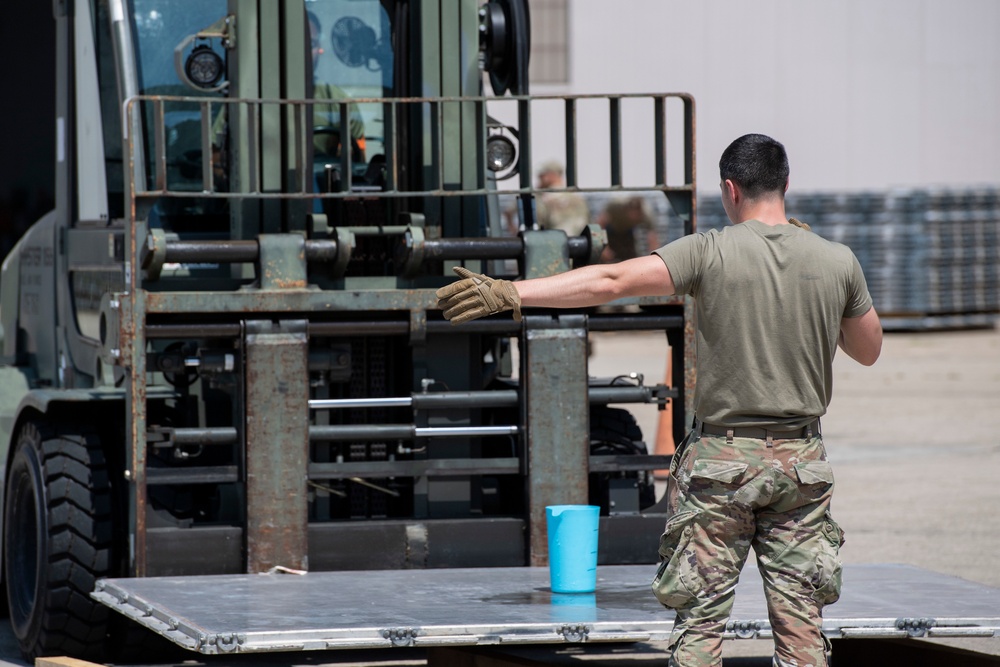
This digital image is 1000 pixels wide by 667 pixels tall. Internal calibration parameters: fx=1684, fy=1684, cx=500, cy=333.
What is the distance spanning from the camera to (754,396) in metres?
4.51

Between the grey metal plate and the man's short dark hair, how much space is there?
4.63 feet

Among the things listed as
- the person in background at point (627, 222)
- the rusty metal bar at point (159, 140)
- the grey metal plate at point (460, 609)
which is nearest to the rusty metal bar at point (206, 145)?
the rusty metal bar at point (159, 140)

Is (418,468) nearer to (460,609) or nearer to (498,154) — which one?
(460,609)

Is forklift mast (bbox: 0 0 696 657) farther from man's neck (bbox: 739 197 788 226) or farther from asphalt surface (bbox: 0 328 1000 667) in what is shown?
man's neck (bbox: 739 197 788 226)

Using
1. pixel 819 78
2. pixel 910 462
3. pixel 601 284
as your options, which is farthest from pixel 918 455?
pixel 819 78

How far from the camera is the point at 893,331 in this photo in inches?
1043

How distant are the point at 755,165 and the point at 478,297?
2.71 feet

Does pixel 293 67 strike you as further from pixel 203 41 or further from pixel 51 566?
pixel 51 566

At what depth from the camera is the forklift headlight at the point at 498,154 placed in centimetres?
698

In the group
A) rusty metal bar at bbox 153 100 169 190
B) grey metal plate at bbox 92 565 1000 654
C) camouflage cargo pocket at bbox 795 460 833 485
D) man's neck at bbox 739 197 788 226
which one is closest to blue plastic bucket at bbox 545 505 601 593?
grey metal plate at bbox 92 565 1000 654

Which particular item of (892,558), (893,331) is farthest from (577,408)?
(893,331)

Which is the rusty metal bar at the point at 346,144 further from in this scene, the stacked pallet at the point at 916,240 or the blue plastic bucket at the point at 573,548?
the stacked pallet at the point at 916,240

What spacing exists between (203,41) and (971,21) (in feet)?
81.9

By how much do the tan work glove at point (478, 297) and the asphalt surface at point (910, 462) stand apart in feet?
8.90
